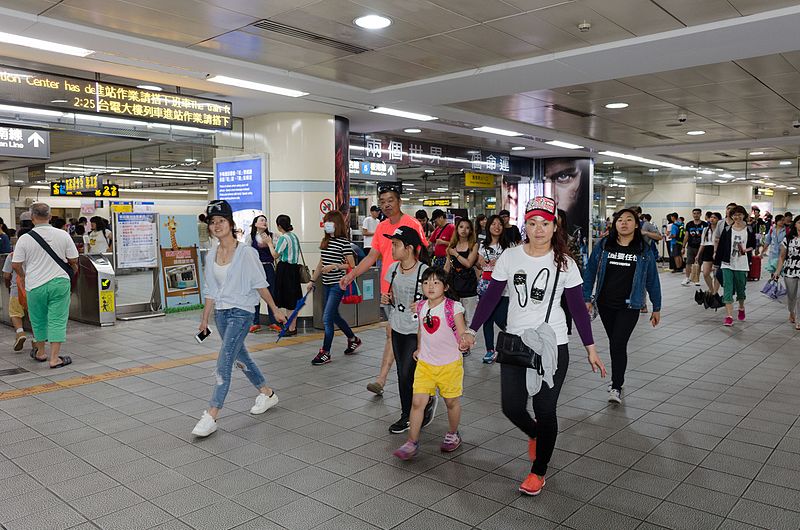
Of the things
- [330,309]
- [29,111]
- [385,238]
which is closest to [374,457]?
[385,238]

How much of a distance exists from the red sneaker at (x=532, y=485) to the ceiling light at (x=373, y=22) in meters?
4.04

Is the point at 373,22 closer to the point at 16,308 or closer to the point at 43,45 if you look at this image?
the point at 43,45

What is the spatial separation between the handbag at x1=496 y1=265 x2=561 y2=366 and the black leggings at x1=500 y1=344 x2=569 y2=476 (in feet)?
0.31

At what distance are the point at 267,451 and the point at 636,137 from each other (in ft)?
38.6

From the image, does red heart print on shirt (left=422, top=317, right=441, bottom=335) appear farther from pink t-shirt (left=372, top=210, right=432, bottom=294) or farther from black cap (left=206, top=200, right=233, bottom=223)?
black cap (left=206, top=200, right=233, bottom=223)

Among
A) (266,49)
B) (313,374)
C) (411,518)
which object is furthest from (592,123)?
(411,518)

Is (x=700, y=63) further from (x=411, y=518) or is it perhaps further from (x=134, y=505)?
(x=134, y=505)

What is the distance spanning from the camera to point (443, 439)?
4.42m

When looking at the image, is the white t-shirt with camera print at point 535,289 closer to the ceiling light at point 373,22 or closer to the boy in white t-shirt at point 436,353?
the boy in white t-shirt at point 436,353

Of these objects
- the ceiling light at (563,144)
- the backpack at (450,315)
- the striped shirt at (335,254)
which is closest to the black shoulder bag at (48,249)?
the striped shirt at (335,254)

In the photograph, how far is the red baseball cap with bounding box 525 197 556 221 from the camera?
344 centimetres

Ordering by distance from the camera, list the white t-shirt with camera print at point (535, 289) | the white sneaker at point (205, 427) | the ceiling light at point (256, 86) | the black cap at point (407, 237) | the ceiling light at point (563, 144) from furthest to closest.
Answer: the ceiling light at point (563, 144) < the ceiling light at point (256, 86) < the white sneaker at point (205, 427) < the black cap at point (407, 237) < the white t-shirt with camera print at point (535, 289)

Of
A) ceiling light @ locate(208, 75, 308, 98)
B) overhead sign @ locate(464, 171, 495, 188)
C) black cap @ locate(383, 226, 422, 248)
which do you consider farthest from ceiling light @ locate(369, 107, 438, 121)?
overhead sign @ locate(464, 171, 495, 188)

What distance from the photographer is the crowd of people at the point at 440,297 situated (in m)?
3.45
